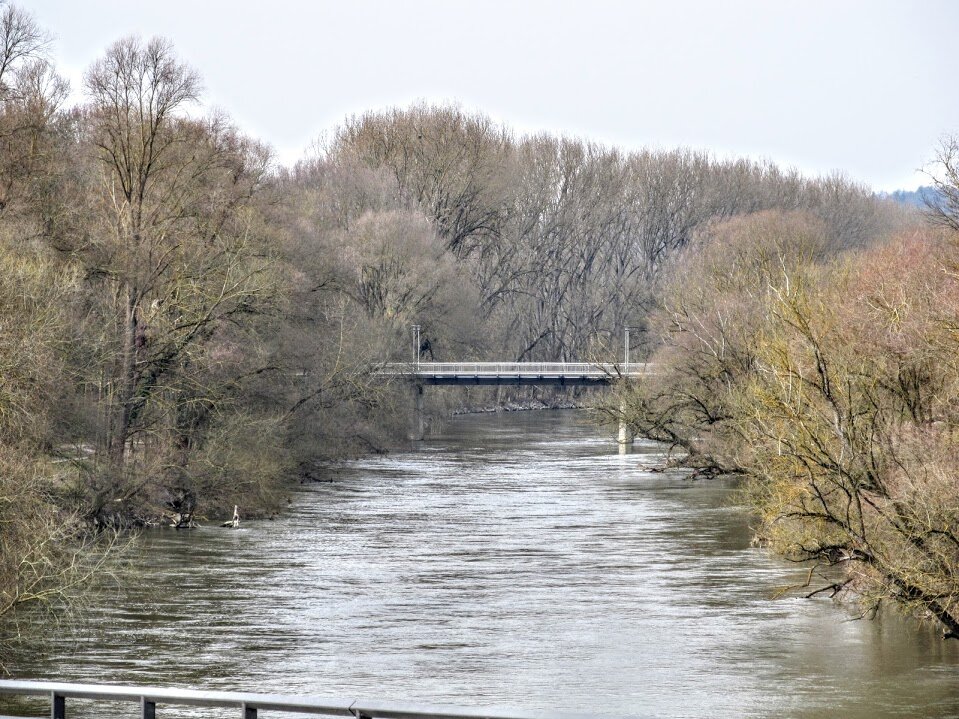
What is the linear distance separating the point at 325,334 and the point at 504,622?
30.7m

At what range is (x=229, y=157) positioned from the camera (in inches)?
2005

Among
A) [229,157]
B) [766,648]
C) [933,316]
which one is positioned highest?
[229,157]

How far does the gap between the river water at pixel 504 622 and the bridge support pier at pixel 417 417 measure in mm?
28260

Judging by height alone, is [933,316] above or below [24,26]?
below

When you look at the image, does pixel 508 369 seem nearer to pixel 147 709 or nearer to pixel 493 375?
pixel 493 375

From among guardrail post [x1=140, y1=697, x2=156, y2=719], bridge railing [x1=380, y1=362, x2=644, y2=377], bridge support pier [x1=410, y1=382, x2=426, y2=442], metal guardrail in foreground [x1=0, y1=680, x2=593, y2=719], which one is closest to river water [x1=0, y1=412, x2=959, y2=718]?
guardrail post [x1=140, y1=697, x2=156, y2=719]

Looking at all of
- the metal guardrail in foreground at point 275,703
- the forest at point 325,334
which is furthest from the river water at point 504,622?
the metal guardrail in foreground at point 275,703

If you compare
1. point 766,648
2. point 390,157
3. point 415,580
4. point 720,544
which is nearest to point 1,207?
point 415,580

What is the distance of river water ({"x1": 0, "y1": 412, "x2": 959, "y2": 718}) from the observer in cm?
2345

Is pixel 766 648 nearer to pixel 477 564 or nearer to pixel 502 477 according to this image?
pixel 477 564

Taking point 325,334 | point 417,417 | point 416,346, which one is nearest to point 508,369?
point 416,346

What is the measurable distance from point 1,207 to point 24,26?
6.96 metres

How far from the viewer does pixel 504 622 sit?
29016 mm

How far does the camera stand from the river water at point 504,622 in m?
23.4
